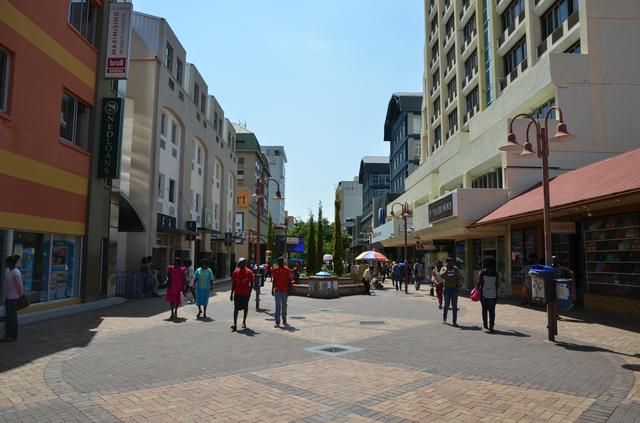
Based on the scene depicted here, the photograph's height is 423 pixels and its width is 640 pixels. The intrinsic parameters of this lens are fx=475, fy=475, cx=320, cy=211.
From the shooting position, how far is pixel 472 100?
35.2m

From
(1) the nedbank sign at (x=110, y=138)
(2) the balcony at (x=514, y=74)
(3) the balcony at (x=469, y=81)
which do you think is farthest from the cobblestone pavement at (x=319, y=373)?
(3) the balcony at (x=469, y=81)

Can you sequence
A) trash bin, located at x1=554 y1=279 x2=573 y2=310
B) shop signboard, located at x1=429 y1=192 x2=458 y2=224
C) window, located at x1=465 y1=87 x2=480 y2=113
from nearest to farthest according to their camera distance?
trash bin, located at x1=554 y1=279 x2=573 y2=310 < shop signboard, located at x1=429 y1=192 x2=458 y2=224 < window, located at x1=465 y1=87 x2=480 y2=113

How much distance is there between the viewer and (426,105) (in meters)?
48.1

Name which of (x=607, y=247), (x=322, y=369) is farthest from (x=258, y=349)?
(x=607, y=247)

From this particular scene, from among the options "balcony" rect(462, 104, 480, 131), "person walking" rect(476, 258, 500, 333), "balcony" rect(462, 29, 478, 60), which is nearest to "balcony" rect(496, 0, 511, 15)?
"balcony" rect(462, 29, 478, 60)

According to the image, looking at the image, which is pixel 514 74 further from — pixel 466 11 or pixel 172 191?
pixel 172 191

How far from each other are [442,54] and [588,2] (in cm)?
2278

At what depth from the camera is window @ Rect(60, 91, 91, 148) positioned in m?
15.4

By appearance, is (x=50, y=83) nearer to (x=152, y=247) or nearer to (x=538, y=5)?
(x=152, y=247)

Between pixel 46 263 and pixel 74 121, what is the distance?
15.9ft

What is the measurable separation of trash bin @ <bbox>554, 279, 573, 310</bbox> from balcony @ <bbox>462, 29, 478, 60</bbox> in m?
27.6

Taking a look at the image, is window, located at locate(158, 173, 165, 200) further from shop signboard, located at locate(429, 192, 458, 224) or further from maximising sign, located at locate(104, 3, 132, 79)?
shop signboard, located at locate(429, 192, 458, 224)

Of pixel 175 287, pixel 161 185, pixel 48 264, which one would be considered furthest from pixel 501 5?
pixel 48 264

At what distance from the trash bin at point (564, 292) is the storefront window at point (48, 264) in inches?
533
